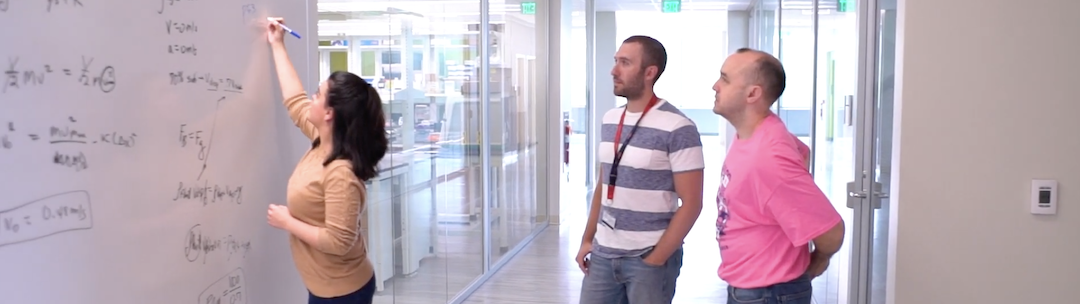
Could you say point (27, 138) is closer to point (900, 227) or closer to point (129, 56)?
point (129, 56)

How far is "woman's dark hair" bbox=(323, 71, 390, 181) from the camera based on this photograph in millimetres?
2355

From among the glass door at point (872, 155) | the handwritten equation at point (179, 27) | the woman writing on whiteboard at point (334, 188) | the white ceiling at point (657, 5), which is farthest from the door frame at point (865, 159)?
the white ceiling at point (657, 5)

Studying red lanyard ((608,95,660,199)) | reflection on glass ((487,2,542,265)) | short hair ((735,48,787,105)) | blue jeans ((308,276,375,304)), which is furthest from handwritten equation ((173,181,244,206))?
reflection on glass ((487,2,542,265))

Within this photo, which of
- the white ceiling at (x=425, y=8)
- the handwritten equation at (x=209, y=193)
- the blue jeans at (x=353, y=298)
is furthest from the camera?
the white ceiling at (x=425, y=8)

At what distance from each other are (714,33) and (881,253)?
20.2 meters

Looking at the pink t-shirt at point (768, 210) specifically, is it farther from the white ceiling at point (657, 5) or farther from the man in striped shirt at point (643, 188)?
the white ceiling at point (657, 5)

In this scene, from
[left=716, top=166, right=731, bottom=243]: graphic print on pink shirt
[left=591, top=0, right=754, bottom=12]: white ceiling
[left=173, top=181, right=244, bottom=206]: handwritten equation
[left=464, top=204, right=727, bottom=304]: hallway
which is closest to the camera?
[left=173, top=181, right=244, bottom=206]: handwritten equation

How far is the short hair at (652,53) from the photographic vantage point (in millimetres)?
2914

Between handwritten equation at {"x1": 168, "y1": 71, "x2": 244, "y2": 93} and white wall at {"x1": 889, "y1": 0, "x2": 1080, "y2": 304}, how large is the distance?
2.41 meters

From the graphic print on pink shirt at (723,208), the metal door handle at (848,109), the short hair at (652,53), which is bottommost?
the graphic print on pink shirt at (723,208)

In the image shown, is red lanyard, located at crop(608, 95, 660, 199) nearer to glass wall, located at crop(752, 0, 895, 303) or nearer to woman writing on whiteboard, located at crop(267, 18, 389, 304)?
woman writing on whiteboard, located at crop(267, 18, 389, 304)

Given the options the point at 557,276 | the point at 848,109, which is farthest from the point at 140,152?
the point at 557,276

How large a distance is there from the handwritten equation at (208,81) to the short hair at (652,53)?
1.29m

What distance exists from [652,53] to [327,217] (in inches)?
48.7
